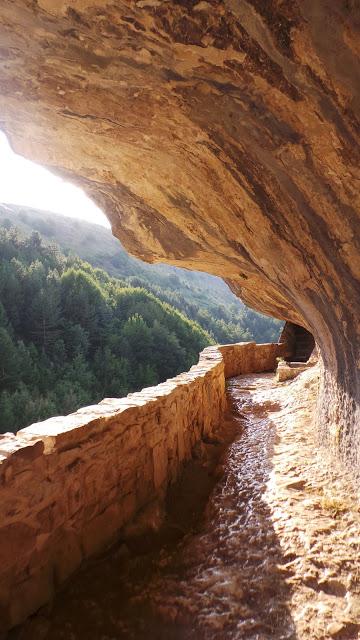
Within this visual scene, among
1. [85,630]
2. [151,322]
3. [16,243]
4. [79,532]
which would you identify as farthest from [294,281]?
[16,243]

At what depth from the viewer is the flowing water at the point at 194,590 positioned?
2055 millimetres

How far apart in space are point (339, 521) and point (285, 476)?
86 centimetres

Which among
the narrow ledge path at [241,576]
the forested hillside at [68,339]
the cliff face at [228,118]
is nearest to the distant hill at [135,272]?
the forested hillside at [68,339]

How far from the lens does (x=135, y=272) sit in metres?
54.7

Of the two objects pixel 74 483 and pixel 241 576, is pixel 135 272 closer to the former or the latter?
pixel 74 483

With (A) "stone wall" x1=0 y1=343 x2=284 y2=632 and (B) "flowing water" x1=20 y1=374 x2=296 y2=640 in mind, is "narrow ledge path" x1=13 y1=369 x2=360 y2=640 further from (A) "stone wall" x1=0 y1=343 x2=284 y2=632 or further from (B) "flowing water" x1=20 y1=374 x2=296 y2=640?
(A) "stone wall" x1=0 y1=343 x2=284 y2=632

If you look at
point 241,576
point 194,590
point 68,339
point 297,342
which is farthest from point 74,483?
point 68,339

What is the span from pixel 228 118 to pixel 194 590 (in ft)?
10.1

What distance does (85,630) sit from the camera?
207cm

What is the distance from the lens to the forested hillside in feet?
61.7

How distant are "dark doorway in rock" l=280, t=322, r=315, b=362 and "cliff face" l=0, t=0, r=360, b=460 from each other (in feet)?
26.3

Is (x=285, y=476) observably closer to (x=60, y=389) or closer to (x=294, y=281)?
(x=294, y=281)

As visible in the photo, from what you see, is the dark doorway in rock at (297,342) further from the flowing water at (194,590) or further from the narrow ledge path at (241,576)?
the flowing water at (194,590)

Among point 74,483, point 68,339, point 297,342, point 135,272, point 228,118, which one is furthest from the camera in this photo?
point 135,272
